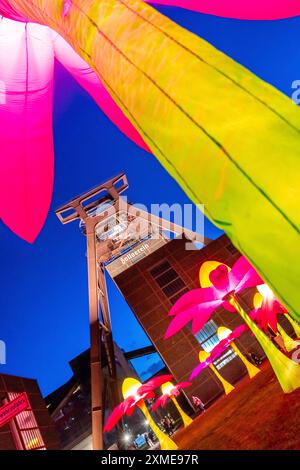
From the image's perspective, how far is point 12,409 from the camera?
398 inches

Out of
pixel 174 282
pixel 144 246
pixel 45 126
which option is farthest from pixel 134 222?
pixel 45 126

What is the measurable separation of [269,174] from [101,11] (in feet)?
3.00

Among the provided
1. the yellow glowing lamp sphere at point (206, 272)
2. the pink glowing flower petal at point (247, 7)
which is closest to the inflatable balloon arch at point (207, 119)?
the pink glowing flower petal at point (247, 7)

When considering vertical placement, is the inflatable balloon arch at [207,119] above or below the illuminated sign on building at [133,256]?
below

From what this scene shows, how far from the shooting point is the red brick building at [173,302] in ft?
43.1

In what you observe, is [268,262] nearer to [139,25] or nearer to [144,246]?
[139,25]

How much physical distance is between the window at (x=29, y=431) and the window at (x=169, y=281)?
7396mm

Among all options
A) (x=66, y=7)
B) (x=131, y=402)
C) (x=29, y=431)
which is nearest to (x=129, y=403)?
(x=131, y=402)

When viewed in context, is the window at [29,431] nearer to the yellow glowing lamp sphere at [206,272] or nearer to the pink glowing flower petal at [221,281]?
the yellow glowing lamp sphere at [206,272]

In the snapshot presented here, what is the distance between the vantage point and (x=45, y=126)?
11.7 ft

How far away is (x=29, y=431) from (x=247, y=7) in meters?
14.3

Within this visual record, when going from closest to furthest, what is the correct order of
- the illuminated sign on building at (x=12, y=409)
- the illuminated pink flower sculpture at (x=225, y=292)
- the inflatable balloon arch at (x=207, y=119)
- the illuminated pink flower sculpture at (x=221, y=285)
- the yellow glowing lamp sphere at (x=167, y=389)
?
the inflatable balloon arch at (x=207, y=119)
the illuminated pink flower sculpture at (x=225, y=292)
the illuminated pink flower sculpture at (x=221, y=285)
the illuminated sign on building at (x=12, y=409)
the yellow glowing lamp sphere at (x=167, y=389)

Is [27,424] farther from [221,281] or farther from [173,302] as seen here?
[221,281]

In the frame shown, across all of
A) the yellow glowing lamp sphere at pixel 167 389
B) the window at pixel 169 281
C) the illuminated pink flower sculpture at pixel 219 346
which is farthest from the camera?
the window at pixel 169 281
